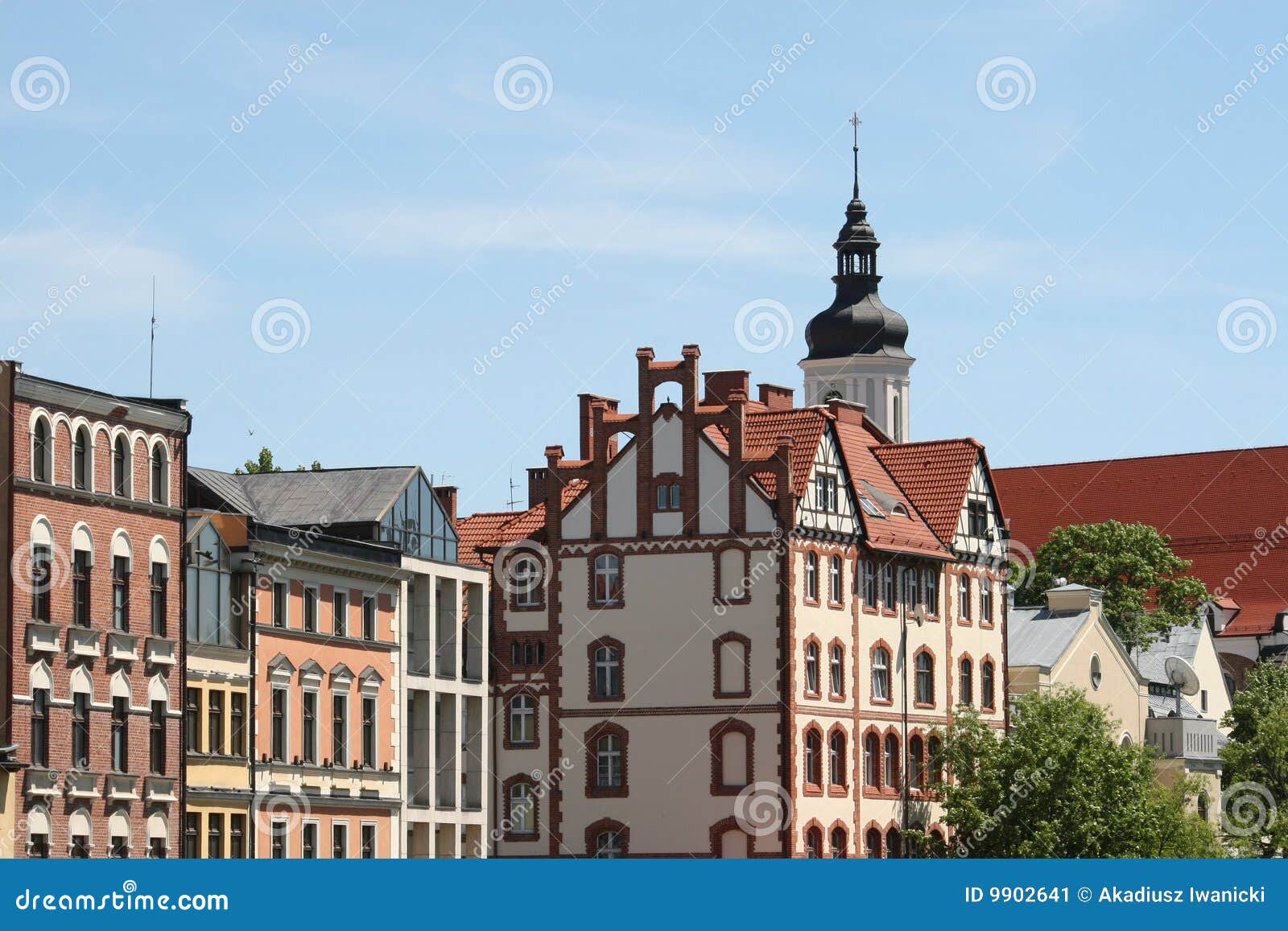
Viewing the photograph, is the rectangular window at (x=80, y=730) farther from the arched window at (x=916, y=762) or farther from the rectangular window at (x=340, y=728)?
the arched window at (x=916, y=762)

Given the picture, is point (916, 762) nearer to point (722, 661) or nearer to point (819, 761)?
point (819, 761)

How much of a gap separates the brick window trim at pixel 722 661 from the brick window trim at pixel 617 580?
4040 millimetres

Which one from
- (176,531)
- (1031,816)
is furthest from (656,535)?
(176,531)

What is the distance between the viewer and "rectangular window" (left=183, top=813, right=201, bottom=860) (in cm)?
7169

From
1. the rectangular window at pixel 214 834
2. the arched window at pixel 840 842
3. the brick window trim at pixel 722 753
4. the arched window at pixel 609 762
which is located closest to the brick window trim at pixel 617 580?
the arched window at pixel 609 762

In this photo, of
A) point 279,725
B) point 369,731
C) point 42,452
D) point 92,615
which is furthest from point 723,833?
point 42,452

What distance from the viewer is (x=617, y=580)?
9750cm

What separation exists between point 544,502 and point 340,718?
24.3 meters

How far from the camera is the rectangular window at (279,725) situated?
250 ft

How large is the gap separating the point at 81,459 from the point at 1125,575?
78.6m

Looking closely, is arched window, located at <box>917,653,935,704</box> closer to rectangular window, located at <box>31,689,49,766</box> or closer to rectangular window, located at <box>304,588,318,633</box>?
rectangular window, located at <box>304,588,318,633</box>

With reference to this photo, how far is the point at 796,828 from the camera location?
93250 mm

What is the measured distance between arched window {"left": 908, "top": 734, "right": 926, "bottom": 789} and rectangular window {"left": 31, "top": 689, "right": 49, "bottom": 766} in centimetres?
4189

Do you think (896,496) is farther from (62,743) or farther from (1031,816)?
(62,743)
